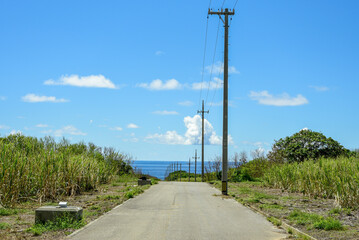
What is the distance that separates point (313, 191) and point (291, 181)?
425 cm

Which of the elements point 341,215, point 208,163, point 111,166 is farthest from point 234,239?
point 208,163

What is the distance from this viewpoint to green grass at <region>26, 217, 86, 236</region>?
9.37 metres

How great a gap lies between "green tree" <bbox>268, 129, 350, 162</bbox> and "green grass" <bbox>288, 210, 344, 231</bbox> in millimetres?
27588

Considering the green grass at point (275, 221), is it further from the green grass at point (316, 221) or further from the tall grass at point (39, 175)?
the tall grass at point (39, 175)

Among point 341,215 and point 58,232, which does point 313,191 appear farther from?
point 58,232

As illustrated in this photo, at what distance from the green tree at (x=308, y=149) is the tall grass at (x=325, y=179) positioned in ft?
34.7

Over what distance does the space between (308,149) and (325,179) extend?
71.8 feet

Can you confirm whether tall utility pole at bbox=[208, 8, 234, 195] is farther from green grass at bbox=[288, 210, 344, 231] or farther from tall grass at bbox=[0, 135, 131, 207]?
green grass at bbox=[288, 210, 344, 231]

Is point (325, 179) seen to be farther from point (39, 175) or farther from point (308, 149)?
point (308, 149)

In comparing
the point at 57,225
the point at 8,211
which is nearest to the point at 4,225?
the point at 57,225

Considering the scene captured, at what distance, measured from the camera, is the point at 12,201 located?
44.9 feet

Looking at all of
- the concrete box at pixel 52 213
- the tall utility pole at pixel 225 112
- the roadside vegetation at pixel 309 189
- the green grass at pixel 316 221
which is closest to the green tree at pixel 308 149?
the roadside vegetation at pixel 309 189

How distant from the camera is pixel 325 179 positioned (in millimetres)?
18203

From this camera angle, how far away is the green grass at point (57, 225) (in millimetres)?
9367
